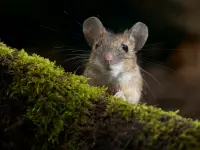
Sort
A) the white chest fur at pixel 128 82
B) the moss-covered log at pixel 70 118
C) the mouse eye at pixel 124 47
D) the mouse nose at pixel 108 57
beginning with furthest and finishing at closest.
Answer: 1. the mouse eye at pixel 124 47
2. the white chest fur at pixel 128 82
3. the mouse nose at pixel 108 57
4. the moss-covered log at pixel 70 118

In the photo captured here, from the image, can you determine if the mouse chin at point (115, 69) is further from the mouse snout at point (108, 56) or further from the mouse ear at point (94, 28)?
the mouse ear at point (94, 28)

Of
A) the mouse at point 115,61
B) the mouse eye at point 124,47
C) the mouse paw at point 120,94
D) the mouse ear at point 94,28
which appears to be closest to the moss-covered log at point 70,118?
the mouse paw at point 120,94

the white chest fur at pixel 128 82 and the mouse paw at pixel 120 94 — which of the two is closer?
the mouse paw at pixel 120 94

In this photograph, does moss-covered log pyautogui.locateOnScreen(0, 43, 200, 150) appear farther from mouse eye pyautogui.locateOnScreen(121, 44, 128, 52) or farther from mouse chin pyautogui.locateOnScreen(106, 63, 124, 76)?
mouse eye pyautogui.locateOnScreen(121, 44, 128, 52)

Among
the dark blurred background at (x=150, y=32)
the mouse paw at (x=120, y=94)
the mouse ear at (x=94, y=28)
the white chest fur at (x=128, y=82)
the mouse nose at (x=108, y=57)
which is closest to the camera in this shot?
the mouse paw at (x=120, y=94)

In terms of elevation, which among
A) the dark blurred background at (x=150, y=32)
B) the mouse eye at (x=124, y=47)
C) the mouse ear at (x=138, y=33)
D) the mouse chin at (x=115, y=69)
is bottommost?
the mouse chin at (x=115, y=69)

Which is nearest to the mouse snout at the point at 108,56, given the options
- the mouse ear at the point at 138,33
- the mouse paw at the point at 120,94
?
the mouse paw at the point at 120,94

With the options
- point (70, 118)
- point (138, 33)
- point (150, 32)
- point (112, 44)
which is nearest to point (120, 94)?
point (112, 44)

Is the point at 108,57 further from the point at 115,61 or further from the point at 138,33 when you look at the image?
the point at 138,33

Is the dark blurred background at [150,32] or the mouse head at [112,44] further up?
the dark blurred background at [150,32]
